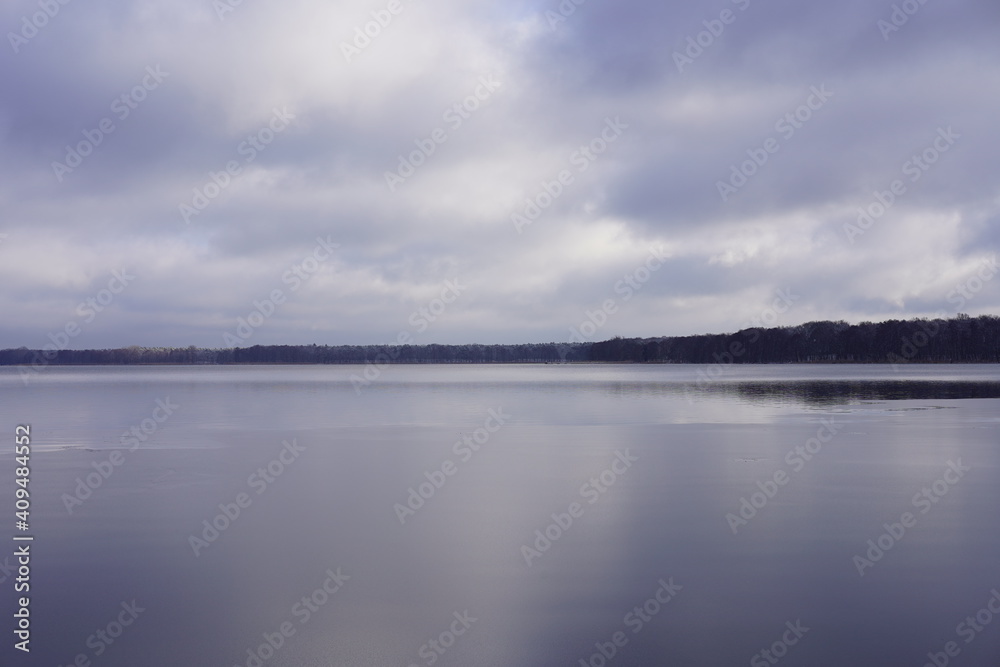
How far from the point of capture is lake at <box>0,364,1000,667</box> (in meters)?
6.15

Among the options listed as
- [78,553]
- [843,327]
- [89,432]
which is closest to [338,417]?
[89,432]

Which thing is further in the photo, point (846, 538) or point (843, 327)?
point (843, 327)

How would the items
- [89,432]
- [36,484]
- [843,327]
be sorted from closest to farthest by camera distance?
[36,484], [89,432], [843,327]

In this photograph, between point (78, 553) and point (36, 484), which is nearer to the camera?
point (78, 553)

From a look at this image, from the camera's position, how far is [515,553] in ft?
28.7

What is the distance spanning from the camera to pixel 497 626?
650 cm

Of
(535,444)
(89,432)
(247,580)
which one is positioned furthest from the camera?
(89,432)

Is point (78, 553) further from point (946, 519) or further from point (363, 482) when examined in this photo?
point (946, 519)

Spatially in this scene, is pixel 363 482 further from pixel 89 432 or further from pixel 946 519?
pixel 89 432

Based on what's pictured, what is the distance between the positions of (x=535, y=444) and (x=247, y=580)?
11589 mm

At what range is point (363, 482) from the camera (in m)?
13.4

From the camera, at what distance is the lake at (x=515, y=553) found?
615 cm

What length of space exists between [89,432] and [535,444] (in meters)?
12.9

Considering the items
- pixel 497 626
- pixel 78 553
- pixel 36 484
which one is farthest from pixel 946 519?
pixel 36 484
